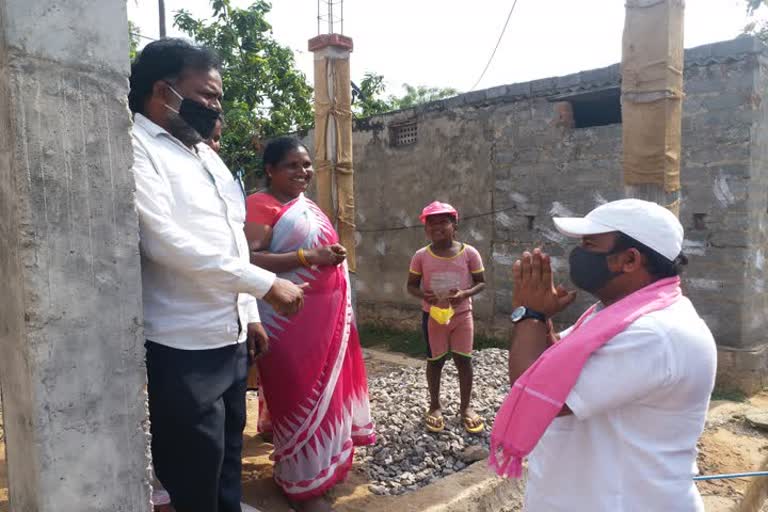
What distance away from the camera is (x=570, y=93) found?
696 centimetres

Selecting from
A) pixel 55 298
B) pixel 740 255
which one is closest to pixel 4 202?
pixel 55 298

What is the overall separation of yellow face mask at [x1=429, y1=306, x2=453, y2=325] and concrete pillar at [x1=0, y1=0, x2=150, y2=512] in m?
2.66

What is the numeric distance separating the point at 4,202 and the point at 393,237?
786 cm

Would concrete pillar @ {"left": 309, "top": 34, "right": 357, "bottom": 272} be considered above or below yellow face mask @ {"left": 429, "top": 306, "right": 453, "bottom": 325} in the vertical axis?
above

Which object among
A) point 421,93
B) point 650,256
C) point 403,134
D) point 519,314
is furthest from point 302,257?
point 421,93

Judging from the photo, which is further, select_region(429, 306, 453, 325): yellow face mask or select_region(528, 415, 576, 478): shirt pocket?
select_region(429, 306, 453, 325): yellow face mask

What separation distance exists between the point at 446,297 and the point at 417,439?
97cm

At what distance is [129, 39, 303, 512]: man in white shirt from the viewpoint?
72.3 inches

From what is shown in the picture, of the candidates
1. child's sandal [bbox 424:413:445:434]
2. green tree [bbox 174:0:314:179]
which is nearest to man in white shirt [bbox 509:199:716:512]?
child's sandal [bbox 424:413:445:434]

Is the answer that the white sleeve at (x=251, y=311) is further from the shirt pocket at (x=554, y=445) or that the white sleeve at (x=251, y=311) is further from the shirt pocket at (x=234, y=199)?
the shirt pocket at (x=554, y=445)

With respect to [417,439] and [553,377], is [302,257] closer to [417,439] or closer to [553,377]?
[553,377]

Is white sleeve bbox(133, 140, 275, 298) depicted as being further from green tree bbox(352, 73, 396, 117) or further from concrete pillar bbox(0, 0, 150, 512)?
green tree bbox(352, 73, 396, 117)

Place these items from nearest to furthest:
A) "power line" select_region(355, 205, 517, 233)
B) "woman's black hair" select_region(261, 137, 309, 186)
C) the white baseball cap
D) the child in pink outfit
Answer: the white baseball cap → "woman's black hair" select_region(261, 137, 309, 186) → the child in pink outfit → "power line" select_region(355, 205, 517, 233)

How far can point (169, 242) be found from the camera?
1794mm
